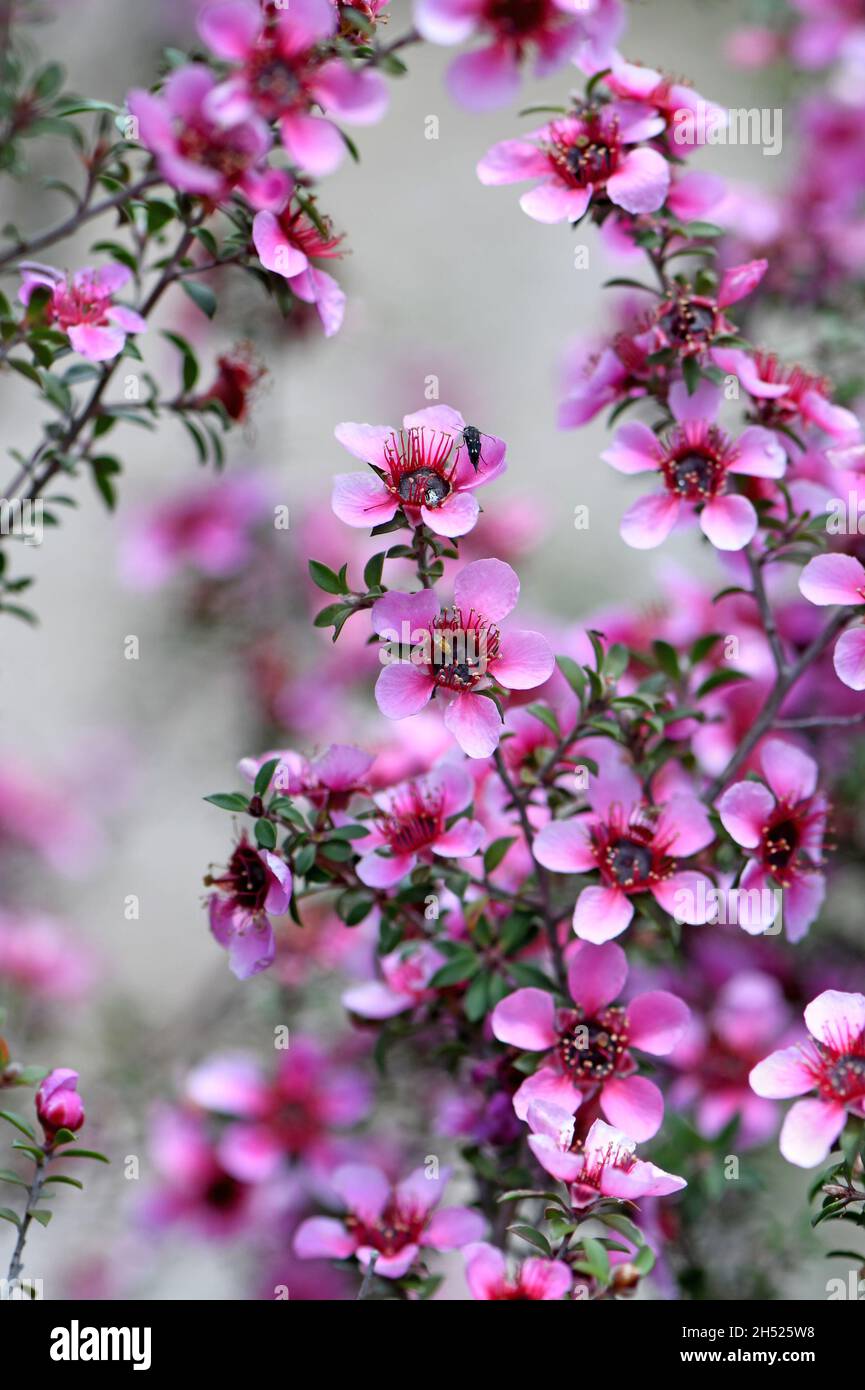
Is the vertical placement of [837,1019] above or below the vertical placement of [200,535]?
below

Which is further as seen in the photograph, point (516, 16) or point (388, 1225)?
point (388, 1225)

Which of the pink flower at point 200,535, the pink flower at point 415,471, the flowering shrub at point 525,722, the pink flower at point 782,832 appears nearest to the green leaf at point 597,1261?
the flowering shrub at point 525,722

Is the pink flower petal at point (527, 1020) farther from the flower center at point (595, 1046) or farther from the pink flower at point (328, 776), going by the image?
the pink flower at point (328, 776)

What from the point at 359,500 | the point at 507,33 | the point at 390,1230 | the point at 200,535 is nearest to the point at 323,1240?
the point at 390,1230

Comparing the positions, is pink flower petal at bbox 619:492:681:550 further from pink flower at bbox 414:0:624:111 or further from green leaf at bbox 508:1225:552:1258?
green leaf at bbox 508:1225:552:1258

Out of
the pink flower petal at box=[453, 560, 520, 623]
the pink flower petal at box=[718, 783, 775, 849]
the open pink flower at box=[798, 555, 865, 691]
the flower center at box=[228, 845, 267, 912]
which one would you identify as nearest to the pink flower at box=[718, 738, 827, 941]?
the pink flower petal at box=[718, 783, 775, 849]

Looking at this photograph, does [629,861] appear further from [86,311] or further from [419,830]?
[86,311]
